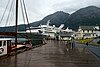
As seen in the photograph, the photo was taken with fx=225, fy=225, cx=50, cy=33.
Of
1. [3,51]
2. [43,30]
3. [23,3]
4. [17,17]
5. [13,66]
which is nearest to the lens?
[13,66]

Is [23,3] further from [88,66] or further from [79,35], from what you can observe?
[79,35]

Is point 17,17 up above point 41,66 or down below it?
above

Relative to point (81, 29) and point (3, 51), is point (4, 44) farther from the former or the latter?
point (81, 29)

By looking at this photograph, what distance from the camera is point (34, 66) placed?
55.4 ft

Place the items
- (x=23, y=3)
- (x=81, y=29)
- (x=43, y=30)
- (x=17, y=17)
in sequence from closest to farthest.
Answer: (x=23, y=3)
(x=17, y=17)
(x=81, y=29)
(x=43, y=30)

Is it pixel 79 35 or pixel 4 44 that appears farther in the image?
pixel 79 35

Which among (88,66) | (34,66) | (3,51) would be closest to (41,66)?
(34,66)

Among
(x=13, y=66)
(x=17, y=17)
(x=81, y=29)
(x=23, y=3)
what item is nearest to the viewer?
(x=13, y=66)

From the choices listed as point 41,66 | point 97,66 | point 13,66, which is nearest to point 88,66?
point 97,66

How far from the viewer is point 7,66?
16.9 meters

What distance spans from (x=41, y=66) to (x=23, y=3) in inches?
1012

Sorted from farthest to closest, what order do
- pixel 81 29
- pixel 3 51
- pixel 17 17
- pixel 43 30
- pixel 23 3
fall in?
1. pixel 43 30
2. pixel 81 29
3. pixel 17 17
4. pixel 23 3
5. pixel 3 51

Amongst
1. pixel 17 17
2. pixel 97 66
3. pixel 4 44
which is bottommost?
pixel 97 66

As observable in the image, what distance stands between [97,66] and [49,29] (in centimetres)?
17461
